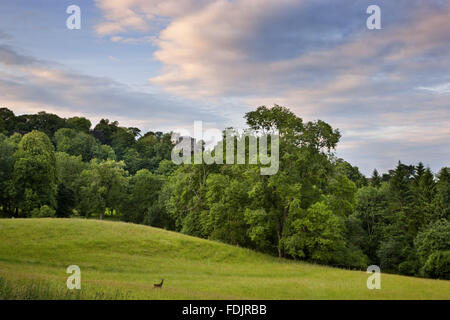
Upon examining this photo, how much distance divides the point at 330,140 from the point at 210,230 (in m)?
21.6

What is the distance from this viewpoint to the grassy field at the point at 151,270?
17.9m

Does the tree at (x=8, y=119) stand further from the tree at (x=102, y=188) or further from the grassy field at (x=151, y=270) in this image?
the grassy field at (x=151, y=270)

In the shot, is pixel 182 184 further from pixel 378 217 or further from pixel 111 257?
pixel 378 217

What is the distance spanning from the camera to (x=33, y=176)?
64.1 metres

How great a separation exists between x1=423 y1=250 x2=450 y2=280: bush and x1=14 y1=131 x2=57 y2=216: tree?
57.8m

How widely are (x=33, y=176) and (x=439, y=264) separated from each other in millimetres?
61638

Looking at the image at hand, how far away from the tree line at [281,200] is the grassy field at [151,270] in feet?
19.2

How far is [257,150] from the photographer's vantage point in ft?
144

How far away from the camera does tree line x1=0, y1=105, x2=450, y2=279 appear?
4119cm

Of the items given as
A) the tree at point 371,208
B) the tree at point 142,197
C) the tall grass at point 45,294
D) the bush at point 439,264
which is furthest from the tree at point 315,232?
the tree at point 142,197

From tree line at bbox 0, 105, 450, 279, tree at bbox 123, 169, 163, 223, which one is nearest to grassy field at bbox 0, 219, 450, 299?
tree line at bbox 0, 105, 450, 279

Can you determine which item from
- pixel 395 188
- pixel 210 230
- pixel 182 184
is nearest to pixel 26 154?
pixel 182 184

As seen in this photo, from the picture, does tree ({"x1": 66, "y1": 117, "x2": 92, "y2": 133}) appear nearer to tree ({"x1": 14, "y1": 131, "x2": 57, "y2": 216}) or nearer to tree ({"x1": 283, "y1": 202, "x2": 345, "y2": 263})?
tree ({"x1": 14, "y1": 131, "x2": 57, "y2": 216})
